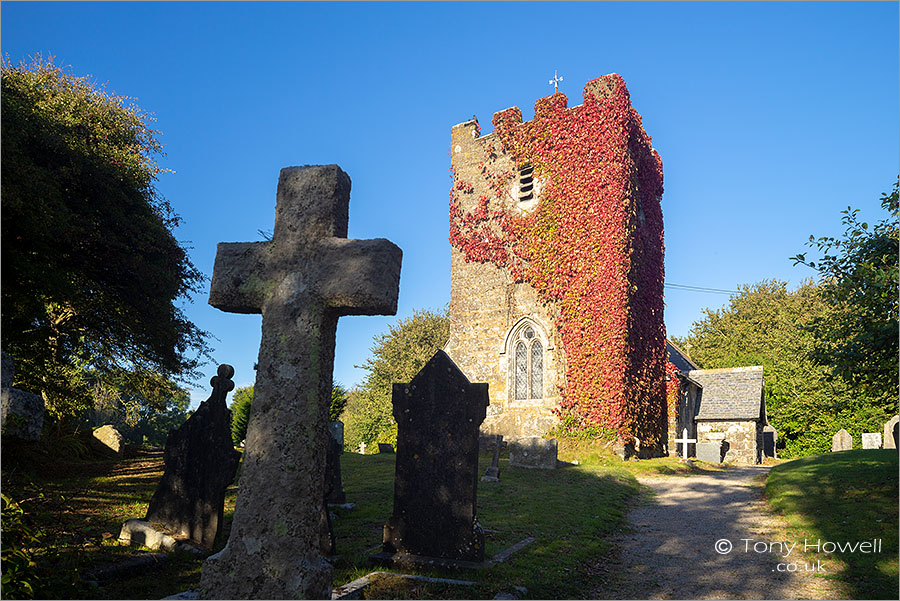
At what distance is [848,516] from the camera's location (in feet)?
29.5

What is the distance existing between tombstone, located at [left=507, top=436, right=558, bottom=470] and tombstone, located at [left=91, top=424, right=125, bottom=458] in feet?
36.0

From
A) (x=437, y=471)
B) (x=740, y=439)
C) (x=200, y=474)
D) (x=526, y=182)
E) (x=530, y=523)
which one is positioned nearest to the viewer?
(x=437, y=471)

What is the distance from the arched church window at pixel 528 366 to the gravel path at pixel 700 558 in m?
8.96

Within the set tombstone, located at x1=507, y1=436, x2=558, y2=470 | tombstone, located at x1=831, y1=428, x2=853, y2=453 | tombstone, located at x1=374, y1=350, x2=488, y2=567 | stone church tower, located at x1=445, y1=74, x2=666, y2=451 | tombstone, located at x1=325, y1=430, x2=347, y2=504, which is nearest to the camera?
tombstone, located at x1=374, y1=350, x2=488, y2=567

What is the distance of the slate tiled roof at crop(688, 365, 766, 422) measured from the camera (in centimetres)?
2598

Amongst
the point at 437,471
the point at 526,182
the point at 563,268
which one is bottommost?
the point at 437,471

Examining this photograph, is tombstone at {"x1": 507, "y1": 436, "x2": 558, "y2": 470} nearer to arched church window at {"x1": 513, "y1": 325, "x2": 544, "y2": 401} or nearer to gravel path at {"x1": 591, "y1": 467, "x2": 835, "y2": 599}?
gravel path at {"x1": 591, "y1": 467, "x2": 835, "y2": 599}

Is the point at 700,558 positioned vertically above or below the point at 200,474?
below

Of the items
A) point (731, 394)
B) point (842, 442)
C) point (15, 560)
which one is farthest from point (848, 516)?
point (842, 442)

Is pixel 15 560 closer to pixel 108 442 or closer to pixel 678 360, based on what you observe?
pixel 108 442

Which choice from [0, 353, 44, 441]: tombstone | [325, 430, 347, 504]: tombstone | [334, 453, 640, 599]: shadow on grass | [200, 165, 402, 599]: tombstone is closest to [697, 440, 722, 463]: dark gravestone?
[334, 453, 640, 599]: shadow on grass

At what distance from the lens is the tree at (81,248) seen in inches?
412

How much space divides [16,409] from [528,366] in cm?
1848

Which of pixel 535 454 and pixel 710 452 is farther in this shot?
pixel 710 452
